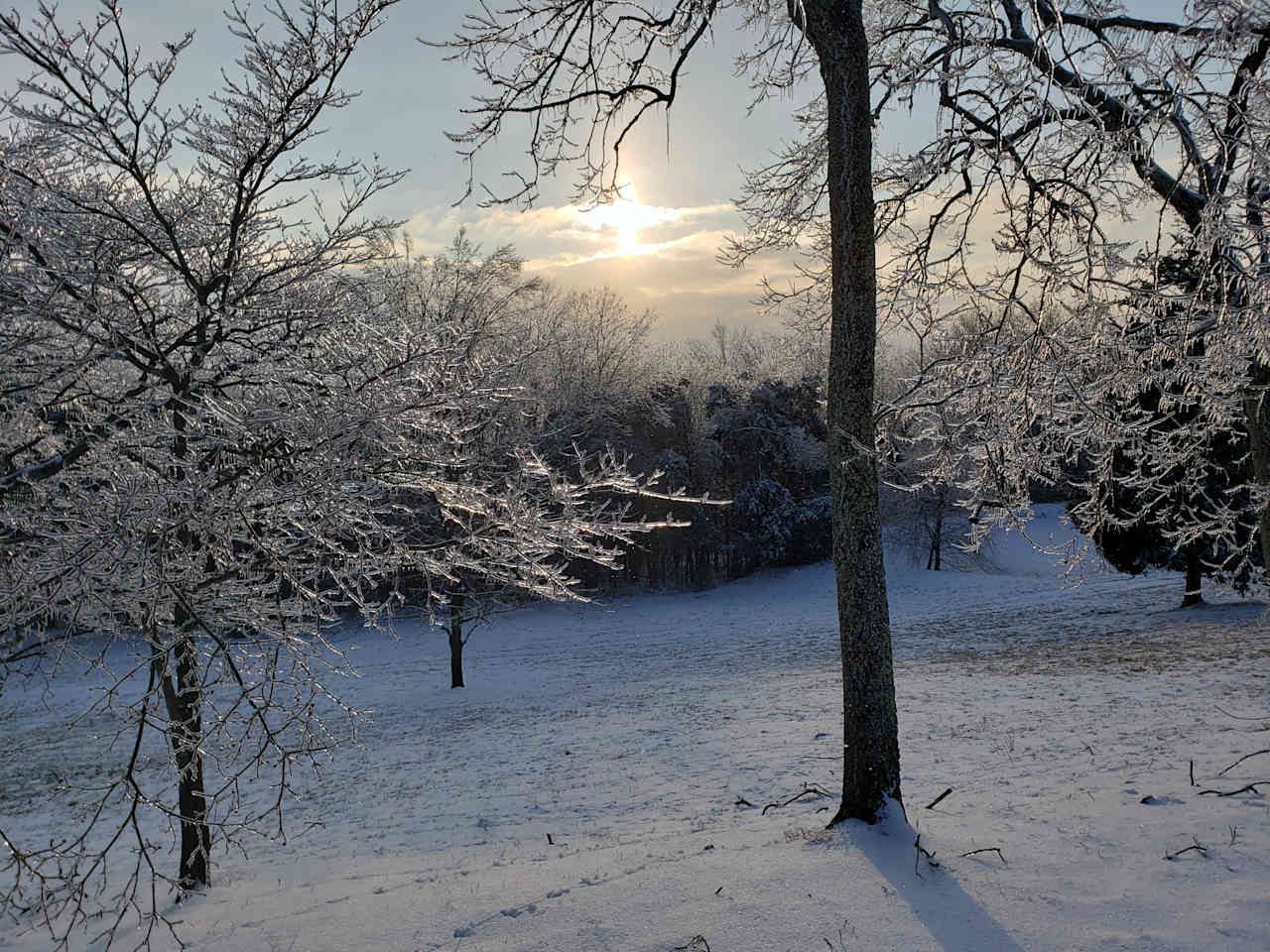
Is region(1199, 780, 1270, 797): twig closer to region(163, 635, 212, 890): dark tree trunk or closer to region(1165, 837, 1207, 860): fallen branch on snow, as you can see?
region(1165, 837, 1207, 860): fallen branch on snow

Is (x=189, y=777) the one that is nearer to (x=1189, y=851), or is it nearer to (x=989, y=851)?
(x=989, y=851)

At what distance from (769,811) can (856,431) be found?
3.33 m

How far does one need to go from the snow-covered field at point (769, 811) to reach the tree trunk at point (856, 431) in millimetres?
500

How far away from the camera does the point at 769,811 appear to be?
6766 mm

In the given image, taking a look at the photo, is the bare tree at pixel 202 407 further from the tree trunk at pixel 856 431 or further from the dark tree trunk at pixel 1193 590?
the dark tree trunk at pixel 1193 590

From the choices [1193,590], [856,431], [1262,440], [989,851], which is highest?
[856,431]

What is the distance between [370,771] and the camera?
10953 mm

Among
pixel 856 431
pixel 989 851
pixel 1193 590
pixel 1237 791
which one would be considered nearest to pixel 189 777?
pixel 856 431

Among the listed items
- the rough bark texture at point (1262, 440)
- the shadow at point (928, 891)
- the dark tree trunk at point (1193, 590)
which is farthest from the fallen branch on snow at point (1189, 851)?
the dark tree trunk at point (1193, 590)

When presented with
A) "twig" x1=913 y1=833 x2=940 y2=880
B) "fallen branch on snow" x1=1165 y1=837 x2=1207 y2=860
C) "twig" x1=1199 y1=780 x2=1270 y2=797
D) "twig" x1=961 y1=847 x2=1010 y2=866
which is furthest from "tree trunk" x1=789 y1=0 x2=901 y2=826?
"twig" x1=1199 y1=780 x2=1270 y2=797

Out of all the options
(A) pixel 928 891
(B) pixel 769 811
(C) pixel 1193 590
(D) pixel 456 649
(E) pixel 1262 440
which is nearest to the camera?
(A) pixel 928 891

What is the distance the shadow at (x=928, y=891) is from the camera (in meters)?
3.74

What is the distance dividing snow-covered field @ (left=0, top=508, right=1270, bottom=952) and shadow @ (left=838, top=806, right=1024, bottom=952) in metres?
0.02

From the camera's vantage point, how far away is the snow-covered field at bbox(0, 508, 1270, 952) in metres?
4.07
